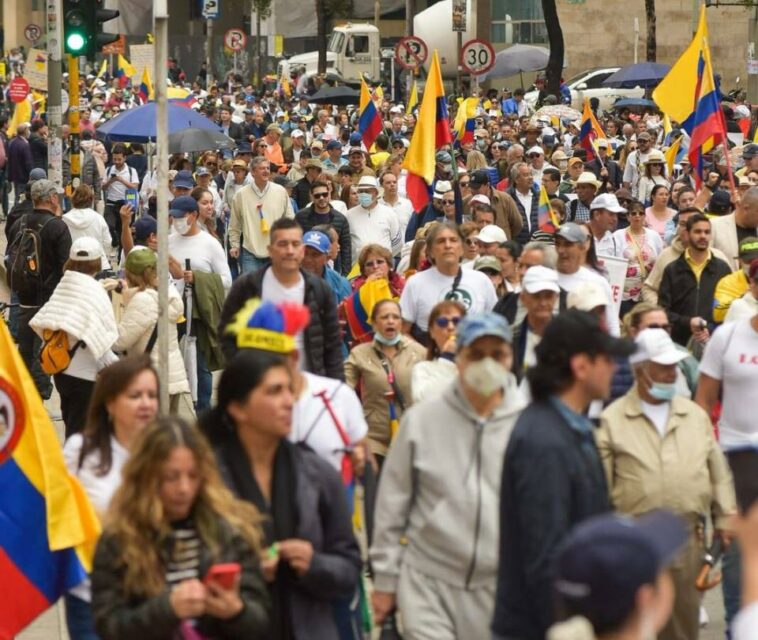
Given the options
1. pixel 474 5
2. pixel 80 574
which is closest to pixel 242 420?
pixel 80 574

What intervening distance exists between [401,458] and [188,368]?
7.08 m

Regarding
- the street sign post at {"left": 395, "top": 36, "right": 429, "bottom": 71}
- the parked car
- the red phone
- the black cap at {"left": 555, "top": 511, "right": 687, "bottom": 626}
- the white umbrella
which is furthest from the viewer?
the parked car

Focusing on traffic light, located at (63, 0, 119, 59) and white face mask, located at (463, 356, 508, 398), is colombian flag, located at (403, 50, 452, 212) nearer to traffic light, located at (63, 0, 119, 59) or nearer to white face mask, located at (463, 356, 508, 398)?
traffic light, located at (63, 0, 119, 59)

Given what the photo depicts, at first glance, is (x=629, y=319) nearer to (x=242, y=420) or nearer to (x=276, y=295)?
(x=276, y=295)

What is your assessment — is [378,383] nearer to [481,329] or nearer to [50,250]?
[481,329]

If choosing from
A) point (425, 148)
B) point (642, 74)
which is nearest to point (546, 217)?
point (425, 148)

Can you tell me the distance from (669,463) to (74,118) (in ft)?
39.4

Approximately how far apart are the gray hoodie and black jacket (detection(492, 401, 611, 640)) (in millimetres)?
507

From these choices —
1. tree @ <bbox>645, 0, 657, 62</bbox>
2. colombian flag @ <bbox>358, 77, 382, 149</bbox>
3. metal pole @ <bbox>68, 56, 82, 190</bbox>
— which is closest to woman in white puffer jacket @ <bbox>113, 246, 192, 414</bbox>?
metal pole @ <bbox>68, 56, 82, 190</bbox>

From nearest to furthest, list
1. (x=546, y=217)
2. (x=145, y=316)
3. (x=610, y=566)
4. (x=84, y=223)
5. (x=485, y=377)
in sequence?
(x=610, y=566) < (x=485, y=377) < (x=145, y=316) < (x=546, y=217) < (x=84, y=223)

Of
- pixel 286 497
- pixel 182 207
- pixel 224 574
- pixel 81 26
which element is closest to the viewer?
pixel 224 574

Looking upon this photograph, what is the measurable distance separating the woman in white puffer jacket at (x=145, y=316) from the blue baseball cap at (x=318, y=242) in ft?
2.82

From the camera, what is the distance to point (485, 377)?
227 inches

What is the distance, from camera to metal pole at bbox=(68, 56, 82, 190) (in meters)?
17.4
